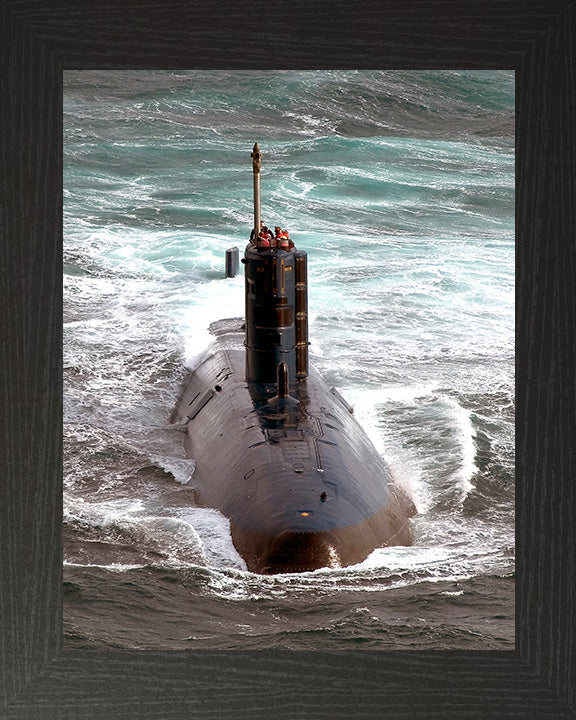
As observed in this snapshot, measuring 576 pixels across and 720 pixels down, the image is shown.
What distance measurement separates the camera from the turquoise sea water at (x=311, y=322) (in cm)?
1278

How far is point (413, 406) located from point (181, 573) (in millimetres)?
9124

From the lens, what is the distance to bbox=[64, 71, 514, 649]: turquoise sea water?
1278 centimetres

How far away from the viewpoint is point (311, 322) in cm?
2939

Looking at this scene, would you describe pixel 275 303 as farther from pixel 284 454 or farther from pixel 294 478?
pixel 294 478

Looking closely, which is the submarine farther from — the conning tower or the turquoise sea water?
the turquoise sea water

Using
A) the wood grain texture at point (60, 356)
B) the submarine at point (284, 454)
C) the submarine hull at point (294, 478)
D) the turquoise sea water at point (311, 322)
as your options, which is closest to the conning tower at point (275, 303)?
the submarine at point (284, 454)

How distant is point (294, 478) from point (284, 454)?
635 millimetres

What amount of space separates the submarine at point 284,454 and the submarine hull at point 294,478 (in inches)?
0.6

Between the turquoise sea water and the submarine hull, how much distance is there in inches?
11.0

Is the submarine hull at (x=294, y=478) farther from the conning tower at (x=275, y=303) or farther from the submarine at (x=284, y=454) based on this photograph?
the conning tower at (x=275, y=303)

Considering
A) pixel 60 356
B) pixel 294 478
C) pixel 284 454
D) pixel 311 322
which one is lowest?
pixel 294 478

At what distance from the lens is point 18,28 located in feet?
13.6

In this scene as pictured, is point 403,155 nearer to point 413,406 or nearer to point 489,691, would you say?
point 413,406

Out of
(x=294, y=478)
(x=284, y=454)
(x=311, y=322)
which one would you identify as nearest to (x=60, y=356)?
(x=294, y=478)
